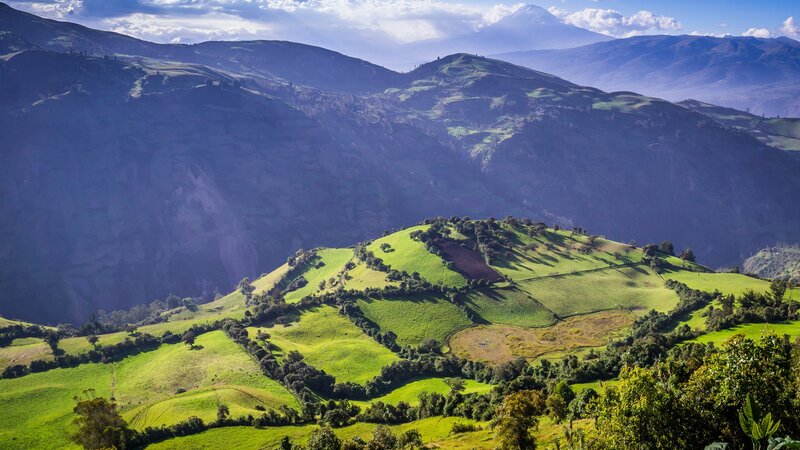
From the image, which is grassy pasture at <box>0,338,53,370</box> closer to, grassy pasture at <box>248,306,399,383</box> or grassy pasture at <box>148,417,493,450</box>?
grassy pasture at <box>248,306,399,383</box>

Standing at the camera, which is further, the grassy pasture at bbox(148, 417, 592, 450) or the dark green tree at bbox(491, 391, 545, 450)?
the grassy pasture at bbox(148, 417, 592, 450)

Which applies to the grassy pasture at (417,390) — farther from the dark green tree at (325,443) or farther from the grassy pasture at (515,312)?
the dark green tree at (325,443)

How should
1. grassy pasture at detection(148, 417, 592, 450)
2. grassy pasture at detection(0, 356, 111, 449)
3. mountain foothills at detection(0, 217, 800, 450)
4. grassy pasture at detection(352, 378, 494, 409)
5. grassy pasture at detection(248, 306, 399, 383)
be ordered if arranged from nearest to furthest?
mountain foothills at detection(0, 217, 800, 450), grassy pasture at detection(148, 417, 592, 450), grassy pasture at detection(0, 356, 111, 449), grassy pasture at detection(352, 378, 494, 409), grassy pasture at detection(248, 306, 399, 383)

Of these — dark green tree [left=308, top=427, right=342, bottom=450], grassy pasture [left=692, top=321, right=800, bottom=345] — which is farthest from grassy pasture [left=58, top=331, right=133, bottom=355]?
grassy pasture [left=692, top=321, right=800, bottom=345]

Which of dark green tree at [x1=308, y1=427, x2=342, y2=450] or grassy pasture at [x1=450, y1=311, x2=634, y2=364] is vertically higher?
dark green tree at [x1=308, y1=427, x2=342, y2=450]

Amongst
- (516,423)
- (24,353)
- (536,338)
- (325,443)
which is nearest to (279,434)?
(325,443)

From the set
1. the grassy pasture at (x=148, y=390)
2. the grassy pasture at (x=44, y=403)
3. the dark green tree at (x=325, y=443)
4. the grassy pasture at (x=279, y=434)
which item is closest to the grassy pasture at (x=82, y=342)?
the grassy pasture at (x=148, y=390)

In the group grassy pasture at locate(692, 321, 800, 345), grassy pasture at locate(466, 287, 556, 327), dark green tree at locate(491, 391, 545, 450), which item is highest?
dark green tree at locate(491, 391, 545, 450)

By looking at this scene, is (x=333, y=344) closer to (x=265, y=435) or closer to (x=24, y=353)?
(x=265, y=435)
